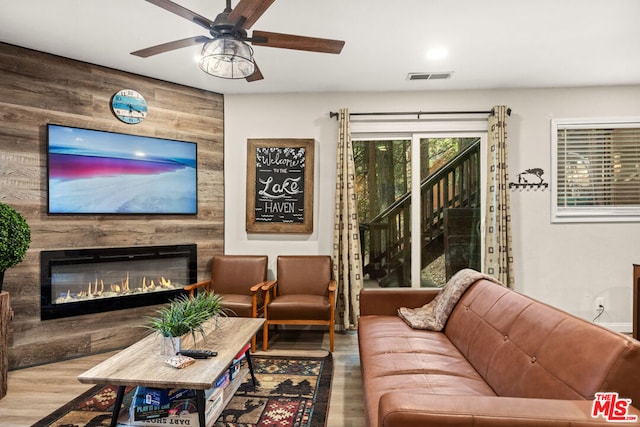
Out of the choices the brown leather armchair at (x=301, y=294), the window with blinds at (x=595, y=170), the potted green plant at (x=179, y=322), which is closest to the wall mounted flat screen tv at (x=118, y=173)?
the brown leather armchair at (x=301, y=294)

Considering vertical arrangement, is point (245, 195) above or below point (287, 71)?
below

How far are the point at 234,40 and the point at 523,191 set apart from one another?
340 centimetres

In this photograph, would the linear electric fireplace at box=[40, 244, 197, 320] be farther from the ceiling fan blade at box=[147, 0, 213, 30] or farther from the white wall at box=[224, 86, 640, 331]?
the ceiling fan blade at box=[147, 0, 213, 30]

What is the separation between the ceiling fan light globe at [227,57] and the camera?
1.99m

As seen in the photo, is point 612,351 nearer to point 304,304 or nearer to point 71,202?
point 304,304

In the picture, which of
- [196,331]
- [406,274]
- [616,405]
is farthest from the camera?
[406,274]

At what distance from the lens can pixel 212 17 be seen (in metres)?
2.62

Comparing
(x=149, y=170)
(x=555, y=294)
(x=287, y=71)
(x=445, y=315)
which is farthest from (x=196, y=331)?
(x=555, y=294)

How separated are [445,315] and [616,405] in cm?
154

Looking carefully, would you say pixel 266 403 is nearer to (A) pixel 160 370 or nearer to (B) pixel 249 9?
(A) pixel 160 370

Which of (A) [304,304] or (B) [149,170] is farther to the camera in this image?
(B) [149,170]

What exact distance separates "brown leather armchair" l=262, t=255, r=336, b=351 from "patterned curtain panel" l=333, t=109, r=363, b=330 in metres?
0.16

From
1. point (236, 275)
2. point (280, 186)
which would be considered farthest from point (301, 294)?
point (280, 186)

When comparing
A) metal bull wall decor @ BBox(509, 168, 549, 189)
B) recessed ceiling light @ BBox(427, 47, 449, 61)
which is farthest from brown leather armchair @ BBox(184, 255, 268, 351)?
metal bull wall decor @ BBox(509, 168, 549, 189)
